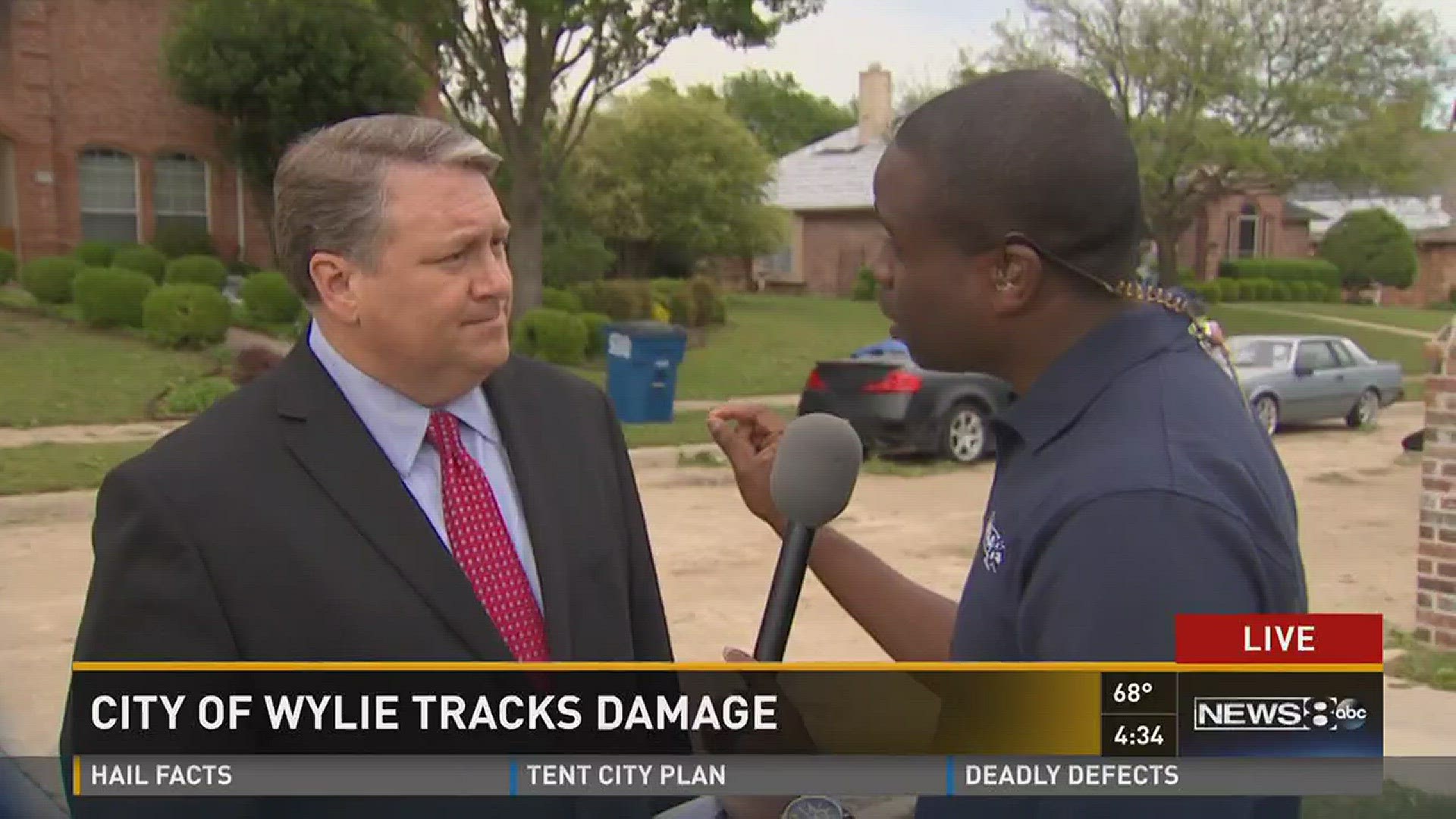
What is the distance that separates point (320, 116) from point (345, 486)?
2441 centimetres

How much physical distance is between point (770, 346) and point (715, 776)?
2230cm

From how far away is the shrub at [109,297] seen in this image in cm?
1766

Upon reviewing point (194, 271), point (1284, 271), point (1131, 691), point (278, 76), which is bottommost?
point (1284, 271)

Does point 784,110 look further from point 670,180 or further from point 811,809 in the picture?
point 811,809

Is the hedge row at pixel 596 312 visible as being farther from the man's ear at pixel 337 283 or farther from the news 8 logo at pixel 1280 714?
the news 8 logo at pixel 1280 714

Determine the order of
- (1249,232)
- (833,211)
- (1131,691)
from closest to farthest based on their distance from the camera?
(1131,691) < (833,211) < (1249,232)

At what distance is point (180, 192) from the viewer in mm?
26438

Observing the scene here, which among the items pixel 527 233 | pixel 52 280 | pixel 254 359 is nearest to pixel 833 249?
pixel 527 233

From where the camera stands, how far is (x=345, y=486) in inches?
78.7

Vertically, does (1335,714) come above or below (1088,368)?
below

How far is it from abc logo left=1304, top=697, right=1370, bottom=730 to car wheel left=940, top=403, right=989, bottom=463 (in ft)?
35.6

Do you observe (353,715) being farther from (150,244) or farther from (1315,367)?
(150,244)

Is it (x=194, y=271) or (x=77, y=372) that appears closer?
(x=77, y=372)

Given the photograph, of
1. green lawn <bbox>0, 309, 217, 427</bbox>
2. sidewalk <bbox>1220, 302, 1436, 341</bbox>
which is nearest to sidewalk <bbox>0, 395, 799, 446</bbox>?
green lawn <bbox>0, 309, 217, 427</bbox>
